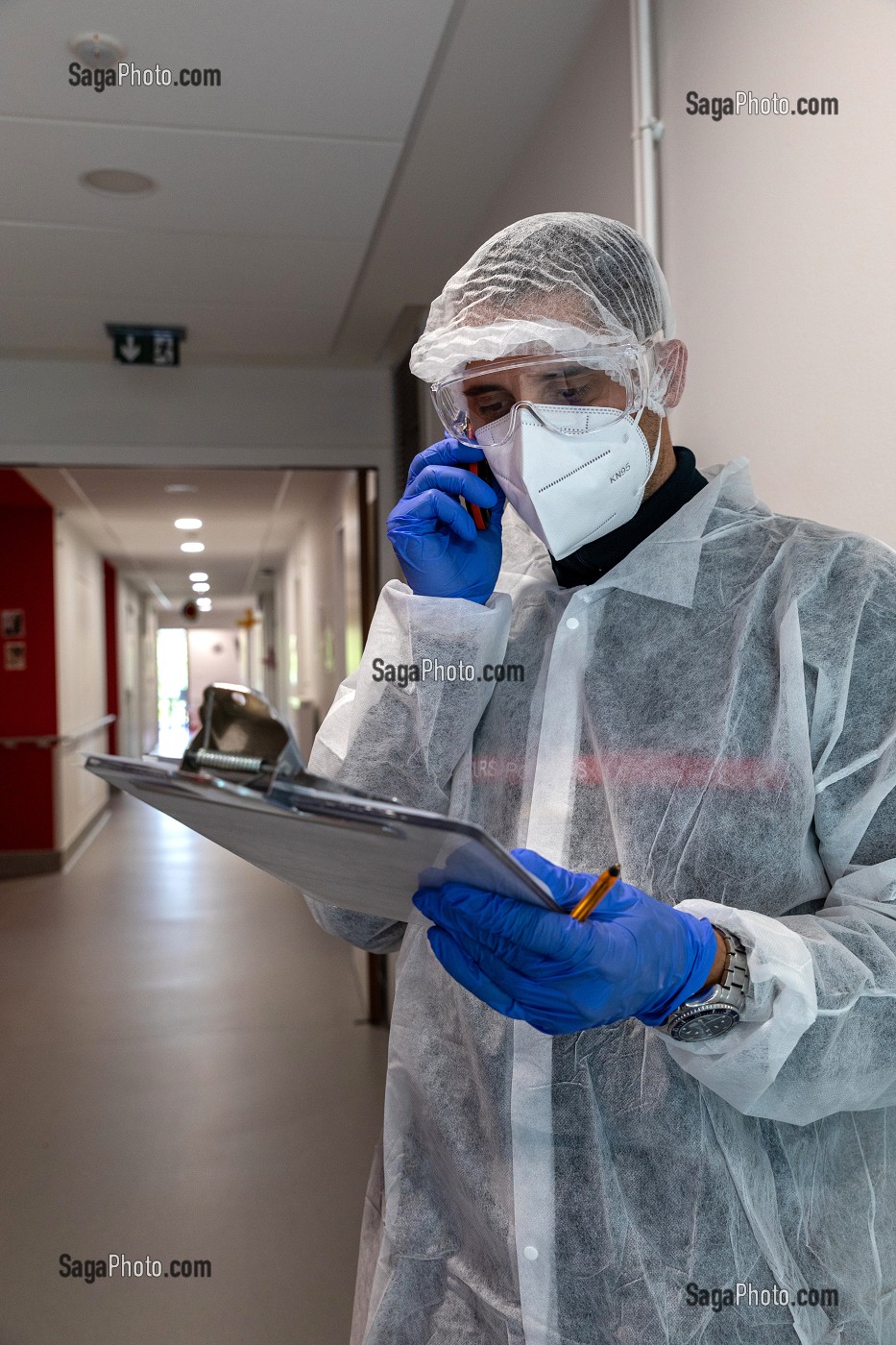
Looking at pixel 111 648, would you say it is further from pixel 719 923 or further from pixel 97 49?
pixel 719 923

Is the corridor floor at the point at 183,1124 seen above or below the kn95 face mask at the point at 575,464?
below

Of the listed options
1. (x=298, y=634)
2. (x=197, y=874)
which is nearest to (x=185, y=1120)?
(x=197, y=874)

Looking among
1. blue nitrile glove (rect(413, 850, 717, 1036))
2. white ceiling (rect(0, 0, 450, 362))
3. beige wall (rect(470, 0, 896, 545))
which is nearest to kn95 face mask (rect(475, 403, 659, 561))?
beige wall (rect(470, 0, 896, 545))

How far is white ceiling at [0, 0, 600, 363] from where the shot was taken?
5.90ft

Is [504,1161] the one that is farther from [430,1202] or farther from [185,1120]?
[185,1120]

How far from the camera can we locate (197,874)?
22.8ft

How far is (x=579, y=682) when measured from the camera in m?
1.04

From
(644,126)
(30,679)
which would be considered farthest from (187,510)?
(644,126)

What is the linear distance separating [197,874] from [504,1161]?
6256 millimetres

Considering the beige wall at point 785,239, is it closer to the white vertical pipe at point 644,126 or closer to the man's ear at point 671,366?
the white vertical pipe at point 644,126

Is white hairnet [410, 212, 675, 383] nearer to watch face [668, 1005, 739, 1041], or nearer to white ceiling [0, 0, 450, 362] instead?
watch face [668, 1005, 739, 1041]

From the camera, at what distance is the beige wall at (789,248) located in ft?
3.63

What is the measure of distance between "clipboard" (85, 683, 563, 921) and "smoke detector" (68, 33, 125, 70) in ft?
5.15

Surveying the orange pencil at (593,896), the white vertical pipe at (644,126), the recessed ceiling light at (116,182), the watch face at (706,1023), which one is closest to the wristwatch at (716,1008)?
the watch face at (706,1023)
